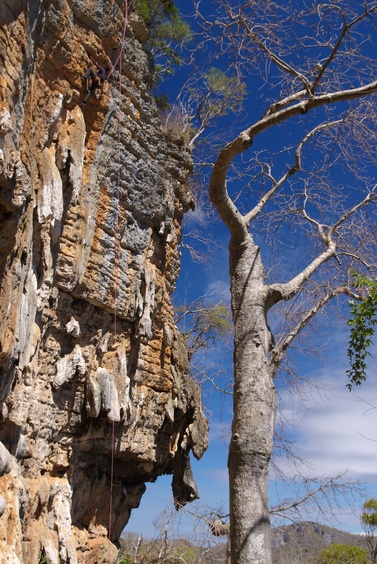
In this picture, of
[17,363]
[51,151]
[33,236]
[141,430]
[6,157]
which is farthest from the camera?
[141,430]

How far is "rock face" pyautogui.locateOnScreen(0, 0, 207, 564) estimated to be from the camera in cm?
514

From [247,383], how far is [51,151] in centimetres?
359

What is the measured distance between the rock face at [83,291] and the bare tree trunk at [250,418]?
1.96 m

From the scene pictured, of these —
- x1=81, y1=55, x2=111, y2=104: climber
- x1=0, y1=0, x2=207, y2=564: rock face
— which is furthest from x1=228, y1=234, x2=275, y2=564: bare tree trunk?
x1=81, y1=55, x2=111, y2=104: climber

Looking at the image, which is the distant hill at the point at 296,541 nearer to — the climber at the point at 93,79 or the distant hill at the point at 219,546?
the distant hill at the point at 219,546

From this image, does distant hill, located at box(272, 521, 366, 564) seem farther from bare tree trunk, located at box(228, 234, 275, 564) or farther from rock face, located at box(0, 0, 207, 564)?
bare tree trunk, located at box(228, 234, 275, 564)

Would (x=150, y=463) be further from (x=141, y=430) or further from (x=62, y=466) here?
(x=62, y=466)

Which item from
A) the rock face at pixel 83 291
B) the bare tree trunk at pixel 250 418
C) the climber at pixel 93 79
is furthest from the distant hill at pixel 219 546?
the climber at pixel 93 79

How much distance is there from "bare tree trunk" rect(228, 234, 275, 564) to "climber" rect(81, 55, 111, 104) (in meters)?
3.05

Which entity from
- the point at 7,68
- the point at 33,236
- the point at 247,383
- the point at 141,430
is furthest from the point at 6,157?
the point at 141,430

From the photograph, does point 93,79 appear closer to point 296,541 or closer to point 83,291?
point 83,291

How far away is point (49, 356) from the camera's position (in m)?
6.96

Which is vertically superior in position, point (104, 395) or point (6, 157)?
point (6, 157)

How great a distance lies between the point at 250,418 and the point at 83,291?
2.92 meters
